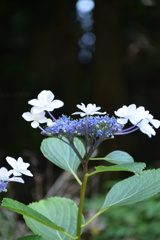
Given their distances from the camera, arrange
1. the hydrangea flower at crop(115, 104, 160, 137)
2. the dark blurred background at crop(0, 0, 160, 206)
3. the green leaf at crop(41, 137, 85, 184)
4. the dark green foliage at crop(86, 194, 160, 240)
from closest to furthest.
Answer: the hydrangea flower at crop(115, 104, 160, 137) < the green leaf at crop(41, 137, 85, 184) < the dark green foliage at crop(86, 194, 160, 240) < the dark blurred background at crop(0, 0, 160, 206)

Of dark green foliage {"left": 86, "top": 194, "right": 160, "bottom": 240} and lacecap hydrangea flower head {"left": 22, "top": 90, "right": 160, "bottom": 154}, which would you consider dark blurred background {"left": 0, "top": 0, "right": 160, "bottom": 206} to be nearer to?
dark green foliage {"left": 86, "top": 194, "right": 160, "bottom": 240}

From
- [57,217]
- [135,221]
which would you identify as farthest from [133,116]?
[135,221]

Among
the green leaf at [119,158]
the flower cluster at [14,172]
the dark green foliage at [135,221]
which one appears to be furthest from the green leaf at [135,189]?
the dark green foliage at [135,221]

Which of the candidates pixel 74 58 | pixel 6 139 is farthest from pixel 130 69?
pixel 6 139

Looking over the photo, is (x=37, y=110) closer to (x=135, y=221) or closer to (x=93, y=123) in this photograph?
(x=93, y=123)

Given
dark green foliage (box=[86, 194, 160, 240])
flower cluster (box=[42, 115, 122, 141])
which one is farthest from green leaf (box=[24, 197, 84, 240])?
dark green foliage (box=[86, 194, 160, 240])

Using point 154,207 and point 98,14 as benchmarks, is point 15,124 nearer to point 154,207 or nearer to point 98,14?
point 98,14
